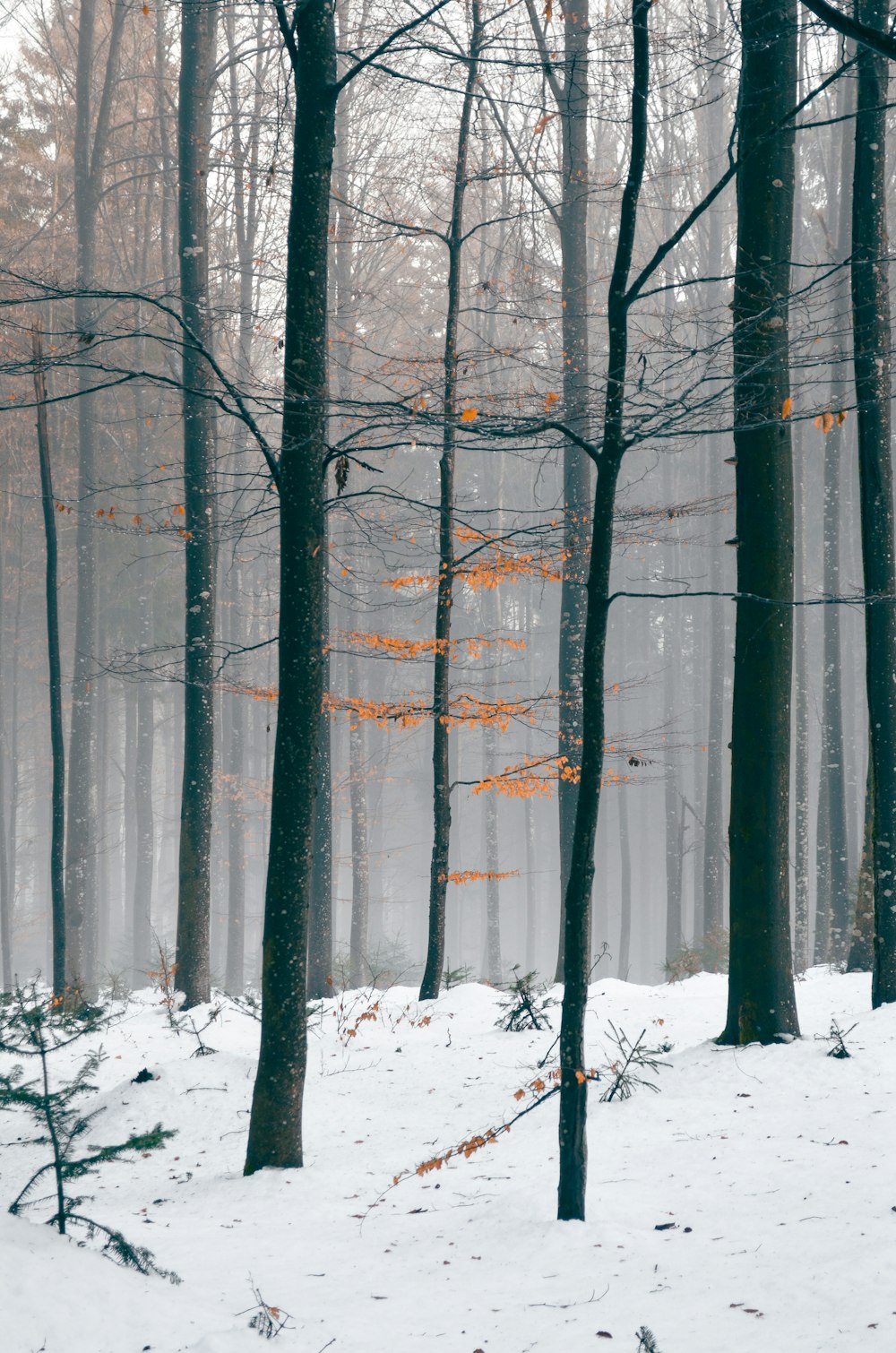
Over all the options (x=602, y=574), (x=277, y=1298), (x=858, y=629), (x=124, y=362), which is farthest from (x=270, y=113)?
(x=858, y=629)

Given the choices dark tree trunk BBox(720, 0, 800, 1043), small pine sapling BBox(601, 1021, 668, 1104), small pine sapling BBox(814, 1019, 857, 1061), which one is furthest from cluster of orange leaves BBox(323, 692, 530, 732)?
small pine sapling BBox(814, 1019, 857, 1061)

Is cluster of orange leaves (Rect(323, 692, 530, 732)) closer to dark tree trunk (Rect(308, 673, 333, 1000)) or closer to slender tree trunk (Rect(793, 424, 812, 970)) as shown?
dark tree trunk (Rect(308, 673, 333, 1000))

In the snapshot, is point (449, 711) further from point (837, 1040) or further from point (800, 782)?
point (800, 782)

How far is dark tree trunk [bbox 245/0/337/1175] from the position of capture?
5.96m

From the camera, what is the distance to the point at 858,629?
31906 mm

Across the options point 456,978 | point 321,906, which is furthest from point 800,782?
point 321,906

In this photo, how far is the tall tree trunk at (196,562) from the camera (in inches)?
412

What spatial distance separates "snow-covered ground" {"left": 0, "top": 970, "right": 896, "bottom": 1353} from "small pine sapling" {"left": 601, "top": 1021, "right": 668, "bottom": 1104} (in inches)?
3.9

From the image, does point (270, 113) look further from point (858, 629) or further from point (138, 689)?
point (858, 629)

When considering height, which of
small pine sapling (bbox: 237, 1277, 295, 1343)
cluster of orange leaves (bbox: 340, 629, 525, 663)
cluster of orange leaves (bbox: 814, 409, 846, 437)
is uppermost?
cluster of orange leaves (bbox: 814, 409, 846, 437)

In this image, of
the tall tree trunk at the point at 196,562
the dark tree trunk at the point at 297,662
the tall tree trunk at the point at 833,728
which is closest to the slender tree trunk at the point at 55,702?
the tall tree trunk at the point at 196,562

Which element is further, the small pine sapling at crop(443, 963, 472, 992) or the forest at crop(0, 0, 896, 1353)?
the small pine sapling at crop(443, 963, 472, 992)

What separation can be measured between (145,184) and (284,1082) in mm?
21431

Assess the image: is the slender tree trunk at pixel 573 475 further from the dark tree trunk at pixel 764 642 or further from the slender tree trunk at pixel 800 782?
the dark tree trunk at pixel 764 642
